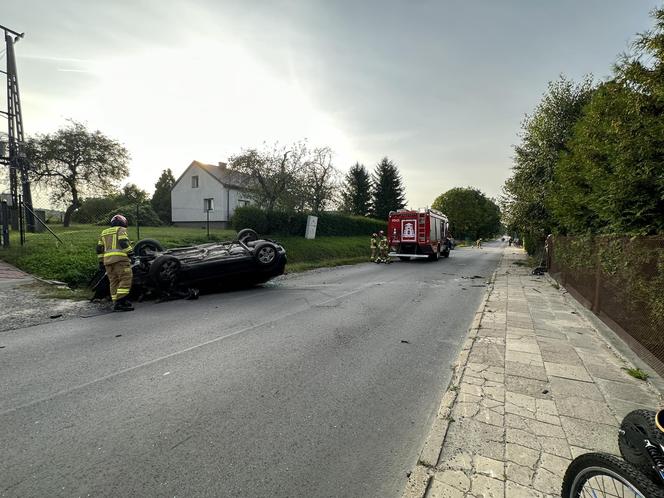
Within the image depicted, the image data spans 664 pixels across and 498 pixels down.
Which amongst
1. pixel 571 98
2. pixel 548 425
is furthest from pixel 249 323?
pixel 571 98

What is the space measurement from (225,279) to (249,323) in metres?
3.23

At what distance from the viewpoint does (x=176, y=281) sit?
820 centimetres

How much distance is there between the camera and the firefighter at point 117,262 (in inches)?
279

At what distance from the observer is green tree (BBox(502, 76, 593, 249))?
13.8m

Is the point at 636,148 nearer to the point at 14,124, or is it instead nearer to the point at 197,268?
the point at 197,268

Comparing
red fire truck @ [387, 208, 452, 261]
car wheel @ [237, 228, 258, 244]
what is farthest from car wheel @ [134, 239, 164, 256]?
red fire truck @ [387, 208, 452, 261]

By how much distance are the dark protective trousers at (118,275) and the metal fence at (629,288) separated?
8569 mm

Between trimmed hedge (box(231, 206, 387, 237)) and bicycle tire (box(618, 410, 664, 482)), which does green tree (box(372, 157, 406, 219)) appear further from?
bicycle tire (box(618, 410, 664, 482))

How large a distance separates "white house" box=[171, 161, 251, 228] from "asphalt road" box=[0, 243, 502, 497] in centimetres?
2992

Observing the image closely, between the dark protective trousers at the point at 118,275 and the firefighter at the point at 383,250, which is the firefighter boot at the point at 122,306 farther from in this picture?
the firefighter at the point at 383,250

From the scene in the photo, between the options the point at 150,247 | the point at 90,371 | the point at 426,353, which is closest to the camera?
the point at 90,371

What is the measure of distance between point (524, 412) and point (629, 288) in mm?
3080

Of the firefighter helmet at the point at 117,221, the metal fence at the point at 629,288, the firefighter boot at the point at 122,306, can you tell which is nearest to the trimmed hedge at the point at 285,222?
the firefighter helmet at the point at 117,221

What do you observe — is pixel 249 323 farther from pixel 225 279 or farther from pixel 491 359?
pixel 491 359
